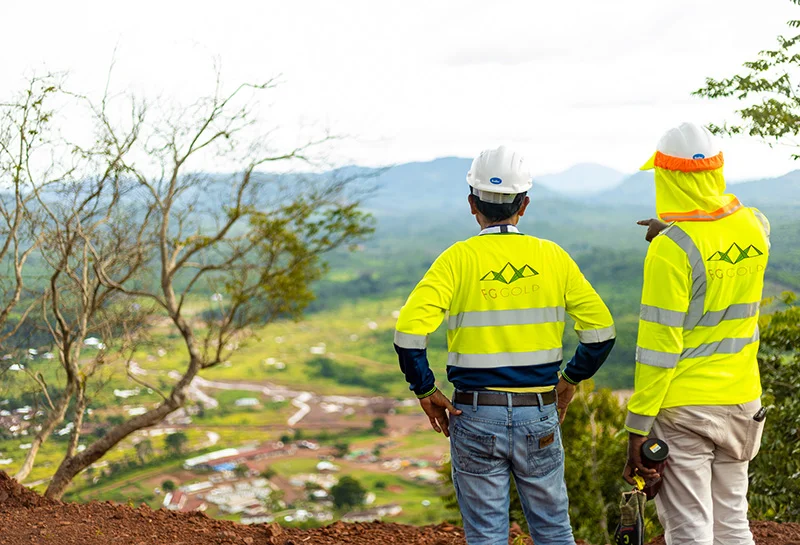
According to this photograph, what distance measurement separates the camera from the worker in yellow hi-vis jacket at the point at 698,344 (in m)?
2.70

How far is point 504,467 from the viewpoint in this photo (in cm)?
285

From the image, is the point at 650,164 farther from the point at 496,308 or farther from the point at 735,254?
the point at 496,308

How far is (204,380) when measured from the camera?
81875 millimetres

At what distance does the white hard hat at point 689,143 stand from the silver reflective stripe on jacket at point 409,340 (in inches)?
47.4

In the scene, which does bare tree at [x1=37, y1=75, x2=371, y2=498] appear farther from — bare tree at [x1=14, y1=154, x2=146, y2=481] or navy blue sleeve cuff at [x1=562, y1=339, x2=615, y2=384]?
navy blue sleeve cuff at [x1=562, y1=339, x2=615, y2=384]

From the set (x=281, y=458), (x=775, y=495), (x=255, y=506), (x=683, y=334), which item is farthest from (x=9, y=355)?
(x=281, y=458)

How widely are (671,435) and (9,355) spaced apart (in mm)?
7062

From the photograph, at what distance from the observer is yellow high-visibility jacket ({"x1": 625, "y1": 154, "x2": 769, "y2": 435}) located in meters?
2.69

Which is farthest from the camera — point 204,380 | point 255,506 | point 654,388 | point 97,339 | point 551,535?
point 204,380

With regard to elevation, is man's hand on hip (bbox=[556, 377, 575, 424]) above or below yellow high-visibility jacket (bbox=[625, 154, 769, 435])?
below

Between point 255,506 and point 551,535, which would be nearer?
point 551,535

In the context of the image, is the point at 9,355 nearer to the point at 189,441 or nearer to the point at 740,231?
the point at 740,231

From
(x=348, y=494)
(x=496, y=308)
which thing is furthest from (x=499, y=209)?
(x=348, y=494)

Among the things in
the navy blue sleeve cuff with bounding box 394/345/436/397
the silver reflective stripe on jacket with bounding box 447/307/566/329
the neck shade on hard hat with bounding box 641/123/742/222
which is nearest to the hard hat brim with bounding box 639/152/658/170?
the neck shade on hard hat with bounding box 641/123/742/222
